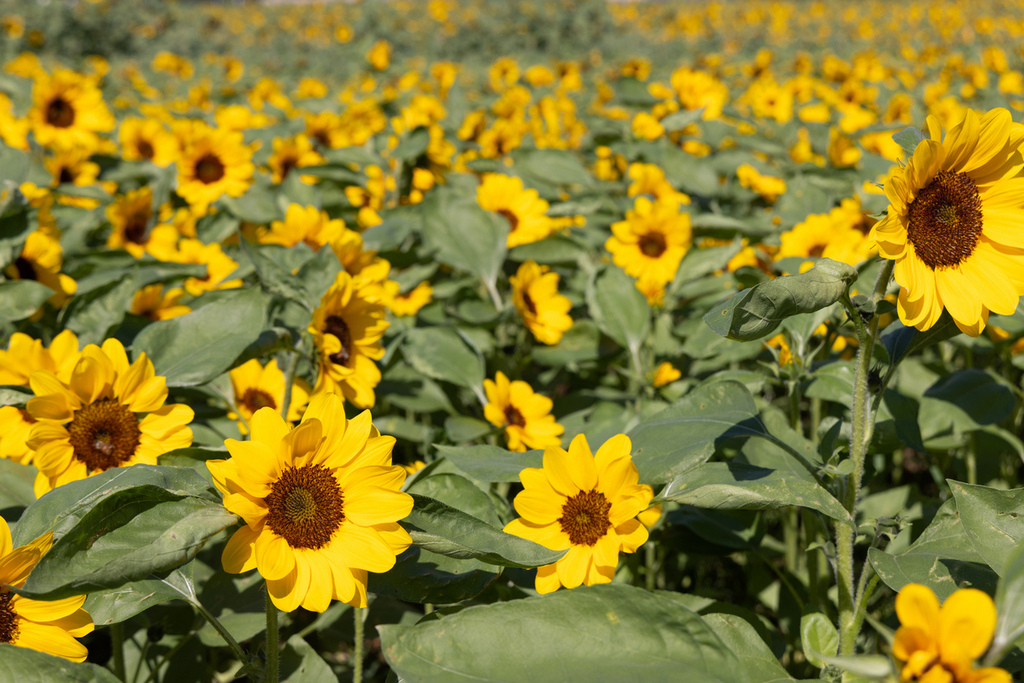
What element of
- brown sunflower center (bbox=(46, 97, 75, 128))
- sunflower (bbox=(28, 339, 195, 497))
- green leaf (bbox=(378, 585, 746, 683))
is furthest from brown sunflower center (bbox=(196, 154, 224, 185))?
green leaf (bbox=(378, 585, 746, 683))

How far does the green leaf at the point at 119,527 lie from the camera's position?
95 centimetres

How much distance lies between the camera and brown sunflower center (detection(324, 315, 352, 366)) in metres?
1.74

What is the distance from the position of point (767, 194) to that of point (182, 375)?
250 centimetres

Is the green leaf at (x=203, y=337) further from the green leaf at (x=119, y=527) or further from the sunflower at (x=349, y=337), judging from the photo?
the green leaf at (x=119, y=527)

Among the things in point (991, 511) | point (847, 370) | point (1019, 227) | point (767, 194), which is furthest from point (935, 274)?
point (767, 194)

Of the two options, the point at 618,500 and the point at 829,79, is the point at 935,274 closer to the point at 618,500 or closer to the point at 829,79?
the point at 618,500

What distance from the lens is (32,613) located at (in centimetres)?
109

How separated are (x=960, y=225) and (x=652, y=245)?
1.58 m

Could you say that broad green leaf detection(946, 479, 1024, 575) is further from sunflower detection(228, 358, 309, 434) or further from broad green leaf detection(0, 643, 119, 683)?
sunflower detection(228, 358, 309, 434)

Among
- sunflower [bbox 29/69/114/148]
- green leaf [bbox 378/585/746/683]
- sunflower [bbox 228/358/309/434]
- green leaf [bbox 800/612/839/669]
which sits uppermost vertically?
sunflower [bbox 29/69/114/148]

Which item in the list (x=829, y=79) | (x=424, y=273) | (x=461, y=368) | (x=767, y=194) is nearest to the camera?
(x=461, y=368)

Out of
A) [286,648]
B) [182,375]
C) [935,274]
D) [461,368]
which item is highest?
[935,274]

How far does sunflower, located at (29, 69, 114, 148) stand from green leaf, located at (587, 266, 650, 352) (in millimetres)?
2293

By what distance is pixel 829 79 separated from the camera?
5.75 m
